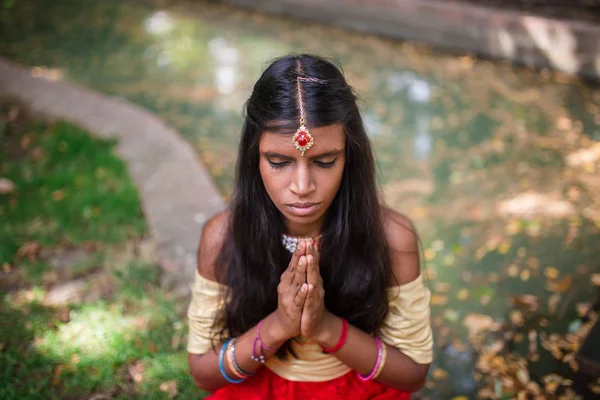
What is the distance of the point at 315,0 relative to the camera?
364 inches

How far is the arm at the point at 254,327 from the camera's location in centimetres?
196

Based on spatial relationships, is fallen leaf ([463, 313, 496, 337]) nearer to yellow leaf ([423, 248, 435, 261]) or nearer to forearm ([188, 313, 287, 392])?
yellow leaf ([423, 248, 435, 261])

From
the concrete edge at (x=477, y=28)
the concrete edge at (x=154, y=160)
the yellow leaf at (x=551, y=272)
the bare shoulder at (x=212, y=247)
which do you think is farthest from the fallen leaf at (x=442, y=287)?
the concrete edge at (x=477, y=28)

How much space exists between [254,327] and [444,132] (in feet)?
14.5

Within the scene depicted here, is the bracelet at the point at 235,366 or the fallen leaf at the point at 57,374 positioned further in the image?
the fallen leaf at the point at 57,374

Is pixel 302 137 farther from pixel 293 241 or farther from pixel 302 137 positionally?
pixel 293 241

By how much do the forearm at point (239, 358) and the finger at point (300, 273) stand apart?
24 cm

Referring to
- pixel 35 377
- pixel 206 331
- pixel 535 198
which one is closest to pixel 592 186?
pixel 535 198

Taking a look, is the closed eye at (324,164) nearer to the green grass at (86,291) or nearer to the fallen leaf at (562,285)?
the green grass at (86,291)

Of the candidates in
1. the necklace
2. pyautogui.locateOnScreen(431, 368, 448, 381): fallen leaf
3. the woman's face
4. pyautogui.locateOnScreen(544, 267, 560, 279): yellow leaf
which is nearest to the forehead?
the woman's face

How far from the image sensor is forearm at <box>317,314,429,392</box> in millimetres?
2143

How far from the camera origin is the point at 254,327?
2.21 m

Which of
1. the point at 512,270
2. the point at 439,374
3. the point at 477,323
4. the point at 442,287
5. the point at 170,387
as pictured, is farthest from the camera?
the point at 512,270

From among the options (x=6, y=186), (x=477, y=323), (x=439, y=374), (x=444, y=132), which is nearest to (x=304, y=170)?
(x=439, y=374)
